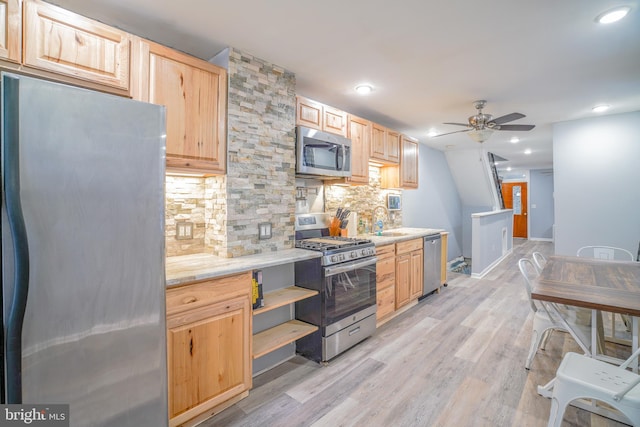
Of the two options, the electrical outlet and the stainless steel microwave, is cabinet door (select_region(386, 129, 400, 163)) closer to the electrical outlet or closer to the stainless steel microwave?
the stainless steel microwave

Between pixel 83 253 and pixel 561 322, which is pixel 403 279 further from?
pixel 83 253

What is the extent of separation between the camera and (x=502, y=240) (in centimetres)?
711

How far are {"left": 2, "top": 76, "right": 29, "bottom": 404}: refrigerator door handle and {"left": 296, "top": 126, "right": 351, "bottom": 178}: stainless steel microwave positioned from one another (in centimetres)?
191

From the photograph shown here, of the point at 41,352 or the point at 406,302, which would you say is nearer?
the point at 41,352

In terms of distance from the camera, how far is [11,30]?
1421 mm

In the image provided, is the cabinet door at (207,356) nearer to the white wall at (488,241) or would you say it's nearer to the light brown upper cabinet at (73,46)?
the light brown upper cabinet at (73,46)

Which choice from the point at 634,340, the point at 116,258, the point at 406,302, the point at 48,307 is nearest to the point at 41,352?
the point at 48,307

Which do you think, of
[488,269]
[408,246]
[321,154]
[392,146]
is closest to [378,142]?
[392,146]

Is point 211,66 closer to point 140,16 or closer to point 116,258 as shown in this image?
point 140,16

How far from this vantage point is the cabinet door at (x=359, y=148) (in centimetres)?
340

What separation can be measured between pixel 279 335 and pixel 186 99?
75.2 inches

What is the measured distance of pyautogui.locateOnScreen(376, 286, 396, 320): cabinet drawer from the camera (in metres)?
3.25

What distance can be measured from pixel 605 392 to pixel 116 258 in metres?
2.32

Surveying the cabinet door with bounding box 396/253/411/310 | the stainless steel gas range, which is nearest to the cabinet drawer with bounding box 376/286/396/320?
the cabinet door with bounding box 396/253/411/310
